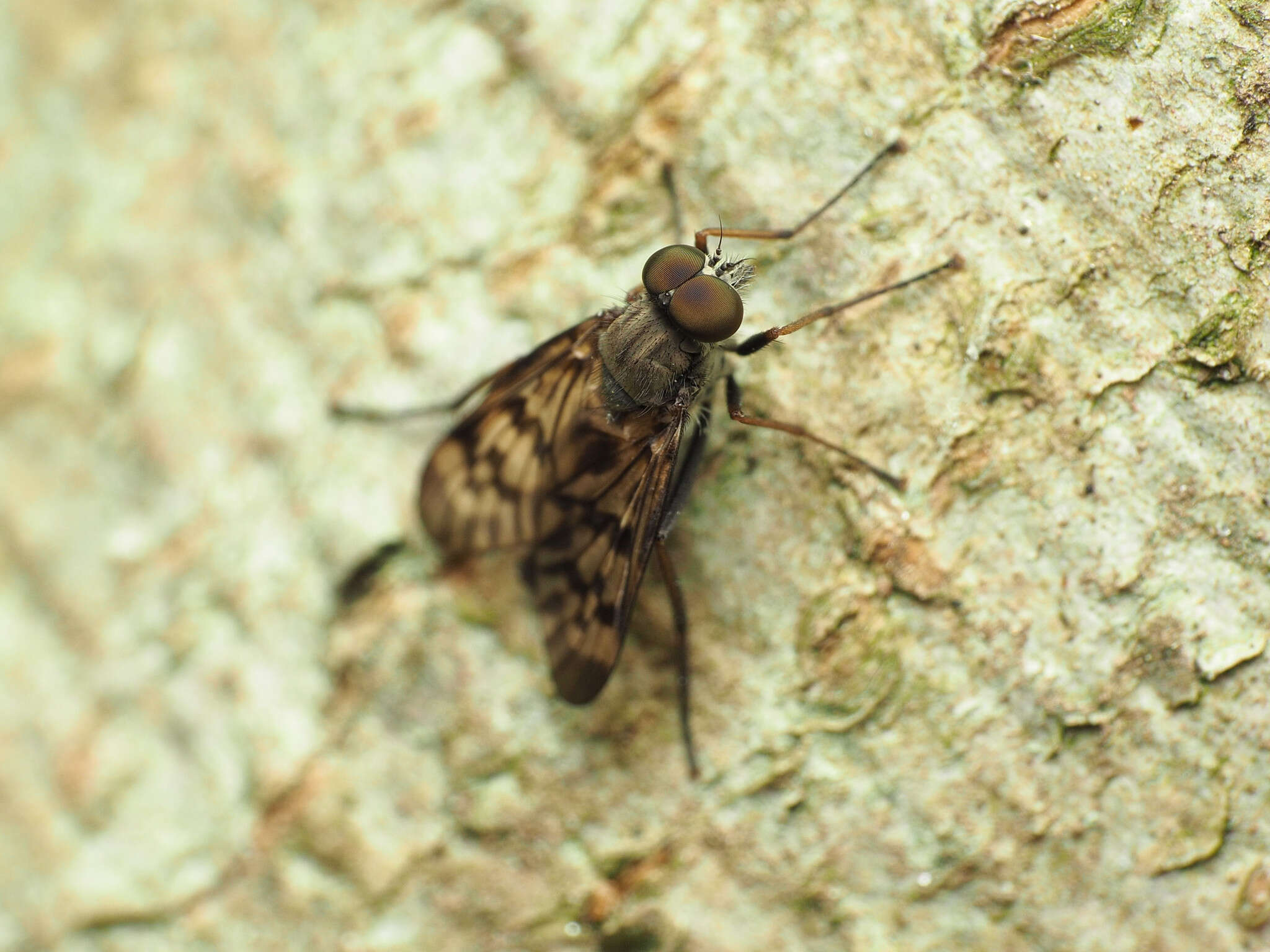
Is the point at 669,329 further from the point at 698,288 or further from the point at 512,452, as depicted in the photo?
the point at 512,452

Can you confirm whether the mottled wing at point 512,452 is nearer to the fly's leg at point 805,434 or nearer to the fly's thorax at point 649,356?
the fly's thorax at point 649,356

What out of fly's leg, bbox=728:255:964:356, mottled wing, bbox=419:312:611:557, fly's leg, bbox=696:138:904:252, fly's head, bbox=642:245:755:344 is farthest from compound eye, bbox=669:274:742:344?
mottled wing, bbox=419:312:611:557

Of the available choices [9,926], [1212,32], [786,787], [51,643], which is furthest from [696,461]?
[9,926]

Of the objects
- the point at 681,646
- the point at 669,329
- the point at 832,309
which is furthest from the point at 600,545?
the point at 832,309

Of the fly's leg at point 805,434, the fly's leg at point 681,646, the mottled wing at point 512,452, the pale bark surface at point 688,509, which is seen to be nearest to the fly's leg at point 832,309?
the pale bark surface at point 688,509

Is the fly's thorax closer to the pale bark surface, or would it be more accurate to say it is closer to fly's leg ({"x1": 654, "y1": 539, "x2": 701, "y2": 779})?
the pale bark surface

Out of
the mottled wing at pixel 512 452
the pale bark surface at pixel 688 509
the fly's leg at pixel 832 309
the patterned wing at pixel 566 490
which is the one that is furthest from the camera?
the mottled wing at pixel 512 452
